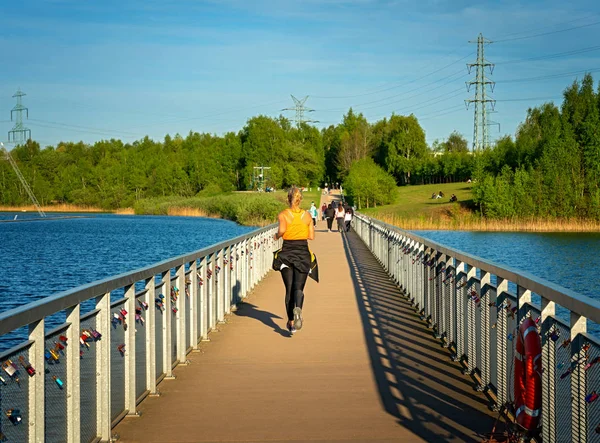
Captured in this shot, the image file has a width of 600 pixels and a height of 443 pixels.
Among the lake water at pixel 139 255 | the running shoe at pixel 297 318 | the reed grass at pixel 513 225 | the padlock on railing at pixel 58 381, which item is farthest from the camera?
the reed grass at pixel 513 225

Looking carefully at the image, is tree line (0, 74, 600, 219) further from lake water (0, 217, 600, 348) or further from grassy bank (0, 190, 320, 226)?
lake water (0, 217, 600, 348)

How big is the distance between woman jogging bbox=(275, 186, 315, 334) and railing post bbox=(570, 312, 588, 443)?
6.20m

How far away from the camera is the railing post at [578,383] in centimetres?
458

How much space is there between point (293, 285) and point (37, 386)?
6.53m

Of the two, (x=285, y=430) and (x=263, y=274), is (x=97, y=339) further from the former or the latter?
(x=263, y=274)

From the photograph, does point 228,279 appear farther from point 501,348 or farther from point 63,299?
point 63,299

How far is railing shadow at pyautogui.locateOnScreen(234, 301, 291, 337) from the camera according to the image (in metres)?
11.4

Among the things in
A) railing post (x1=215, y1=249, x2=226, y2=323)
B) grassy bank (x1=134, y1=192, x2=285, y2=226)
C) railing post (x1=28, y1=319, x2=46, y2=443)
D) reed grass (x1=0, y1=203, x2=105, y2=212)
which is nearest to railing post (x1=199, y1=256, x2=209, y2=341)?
railing post (x1=215, y1=249, x2=226, y2=323)

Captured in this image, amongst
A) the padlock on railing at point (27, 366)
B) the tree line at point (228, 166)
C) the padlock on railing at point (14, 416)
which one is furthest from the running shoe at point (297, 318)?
the tree line at point (228, 166)

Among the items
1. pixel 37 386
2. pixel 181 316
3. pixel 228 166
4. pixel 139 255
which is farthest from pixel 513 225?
pixel 228 166

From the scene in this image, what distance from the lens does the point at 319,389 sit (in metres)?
7.54

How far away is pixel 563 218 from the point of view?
66.7 meters

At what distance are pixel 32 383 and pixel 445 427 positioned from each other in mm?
3070

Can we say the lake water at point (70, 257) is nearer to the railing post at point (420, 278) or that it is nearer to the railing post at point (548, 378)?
the railing post at point (420, 278)
